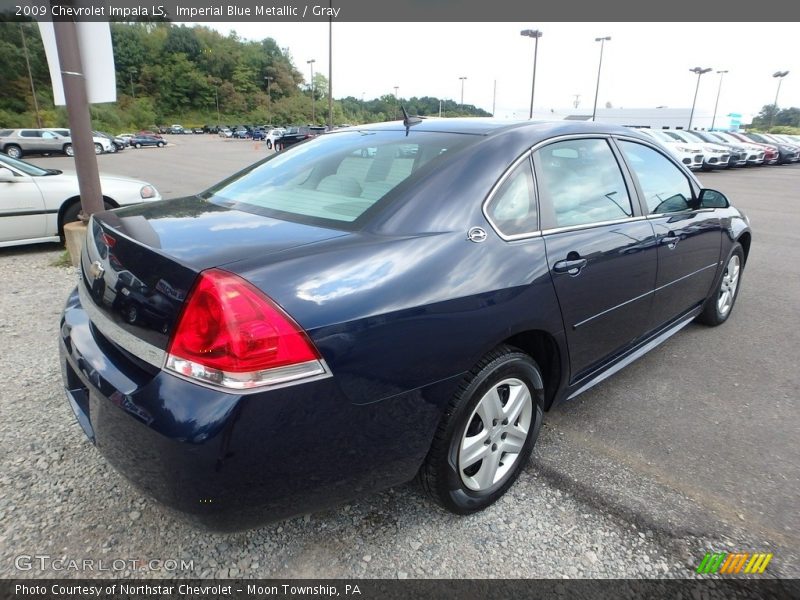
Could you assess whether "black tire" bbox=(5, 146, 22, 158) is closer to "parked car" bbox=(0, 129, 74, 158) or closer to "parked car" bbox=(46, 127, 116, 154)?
"parked car" bbox=(0, 129, 74, 158)

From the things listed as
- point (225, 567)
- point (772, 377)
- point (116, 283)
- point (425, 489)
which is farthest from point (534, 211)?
point (772, 377)

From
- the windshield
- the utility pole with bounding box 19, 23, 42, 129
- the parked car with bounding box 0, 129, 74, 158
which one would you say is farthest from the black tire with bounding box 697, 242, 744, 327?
the utility pole with bounding box 19, 23, 42, 129

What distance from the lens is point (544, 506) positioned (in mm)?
2242

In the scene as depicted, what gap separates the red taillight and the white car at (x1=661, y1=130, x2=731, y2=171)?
23.7m

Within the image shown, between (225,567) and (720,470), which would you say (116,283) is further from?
(720,470)

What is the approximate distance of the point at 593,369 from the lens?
2.71 meters

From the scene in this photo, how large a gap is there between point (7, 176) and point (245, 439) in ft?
20.7

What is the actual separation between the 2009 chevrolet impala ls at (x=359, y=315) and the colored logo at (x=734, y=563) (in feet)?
2.52

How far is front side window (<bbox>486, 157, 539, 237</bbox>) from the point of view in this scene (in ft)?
6.95

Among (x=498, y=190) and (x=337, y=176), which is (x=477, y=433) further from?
(x=337, y=176)

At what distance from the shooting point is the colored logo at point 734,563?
1.92 m

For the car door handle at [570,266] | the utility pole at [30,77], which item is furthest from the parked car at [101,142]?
the car door handle at [570,266]

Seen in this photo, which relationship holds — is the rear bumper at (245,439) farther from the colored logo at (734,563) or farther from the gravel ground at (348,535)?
the colored logo at (734,563)

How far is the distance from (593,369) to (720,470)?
0.74 meters
